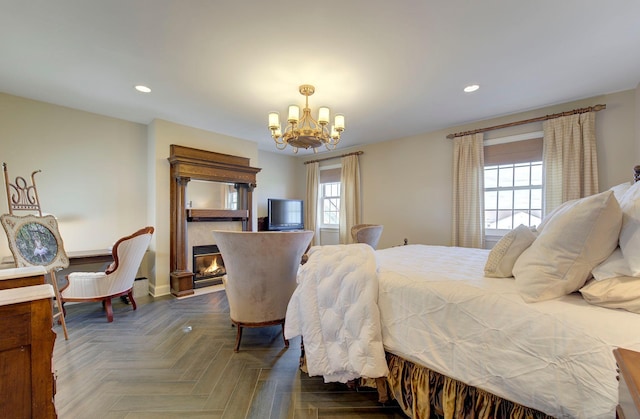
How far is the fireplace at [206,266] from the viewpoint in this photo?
3.85 metres

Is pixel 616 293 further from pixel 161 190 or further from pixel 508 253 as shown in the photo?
pixel 161 190

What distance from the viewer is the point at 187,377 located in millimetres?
1730

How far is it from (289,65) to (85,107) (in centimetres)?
297

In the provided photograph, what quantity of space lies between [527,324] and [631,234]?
22.5 inches

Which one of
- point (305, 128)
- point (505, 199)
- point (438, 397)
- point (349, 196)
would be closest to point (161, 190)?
point (305, 128)

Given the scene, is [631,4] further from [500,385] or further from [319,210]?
[319,210]

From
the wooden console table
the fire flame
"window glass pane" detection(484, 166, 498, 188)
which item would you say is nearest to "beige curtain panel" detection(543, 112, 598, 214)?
"window glass pane" detection(484, 166, 498, 188)

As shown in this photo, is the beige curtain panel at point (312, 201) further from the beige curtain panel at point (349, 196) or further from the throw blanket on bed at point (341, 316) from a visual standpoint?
the throw blanket on bed at point (341, 316)

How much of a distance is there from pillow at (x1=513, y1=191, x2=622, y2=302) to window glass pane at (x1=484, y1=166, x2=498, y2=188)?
281 cm

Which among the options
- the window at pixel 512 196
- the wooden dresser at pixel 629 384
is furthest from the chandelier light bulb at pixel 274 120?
the window at pixel 512 196

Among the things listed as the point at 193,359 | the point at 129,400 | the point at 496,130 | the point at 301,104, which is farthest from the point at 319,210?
the point at 129,400

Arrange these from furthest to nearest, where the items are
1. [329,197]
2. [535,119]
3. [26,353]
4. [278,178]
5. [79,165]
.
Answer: [278,178]
[329,197]
[79,165]
[535,119]
[26,353]

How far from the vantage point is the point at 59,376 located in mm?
1722

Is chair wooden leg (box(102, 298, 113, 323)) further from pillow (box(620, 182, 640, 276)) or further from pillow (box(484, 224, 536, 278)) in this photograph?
pillow (box(620, 182, 640, 276))
